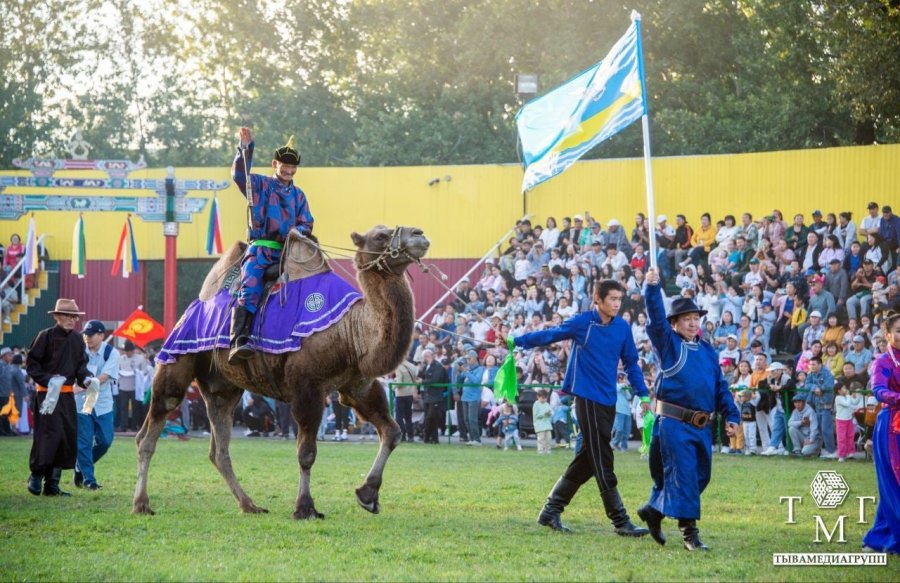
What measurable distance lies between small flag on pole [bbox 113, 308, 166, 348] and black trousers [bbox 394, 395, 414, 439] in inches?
212

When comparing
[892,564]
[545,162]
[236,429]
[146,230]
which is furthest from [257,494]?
[146,230]

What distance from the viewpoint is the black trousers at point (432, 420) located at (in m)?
25.6

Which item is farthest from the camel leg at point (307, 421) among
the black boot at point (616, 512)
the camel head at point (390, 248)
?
the black boot at point (616, 512)

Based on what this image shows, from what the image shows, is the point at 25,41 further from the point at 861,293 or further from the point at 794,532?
the point at 794,532

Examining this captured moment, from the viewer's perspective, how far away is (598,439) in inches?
436

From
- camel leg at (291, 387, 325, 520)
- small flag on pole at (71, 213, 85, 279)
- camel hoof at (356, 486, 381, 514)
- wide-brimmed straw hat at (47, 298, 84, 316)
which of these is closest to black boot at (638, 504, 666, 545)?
camel hoof at (356, 486, 381, 514)

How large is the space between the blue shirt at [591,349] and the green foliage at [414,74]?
21.1 meters

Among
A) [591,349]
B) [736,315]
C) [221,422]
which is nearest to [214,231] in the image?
[736,315]

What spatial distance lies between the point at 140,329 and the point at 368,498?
637 inches

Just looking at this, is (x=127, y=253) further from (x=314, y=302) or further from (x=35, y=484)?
(x=314, y=302)

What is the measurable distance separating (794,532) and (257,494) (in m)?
6.19

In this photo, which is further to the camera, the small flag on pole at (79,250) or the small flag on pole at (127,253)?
the small flag on pole at (127,253)

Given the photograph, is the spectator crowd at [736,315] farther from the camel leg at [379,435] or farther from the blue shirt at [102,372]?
the camel leg at [379,435]

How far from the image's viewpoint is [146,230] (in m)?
37.7
